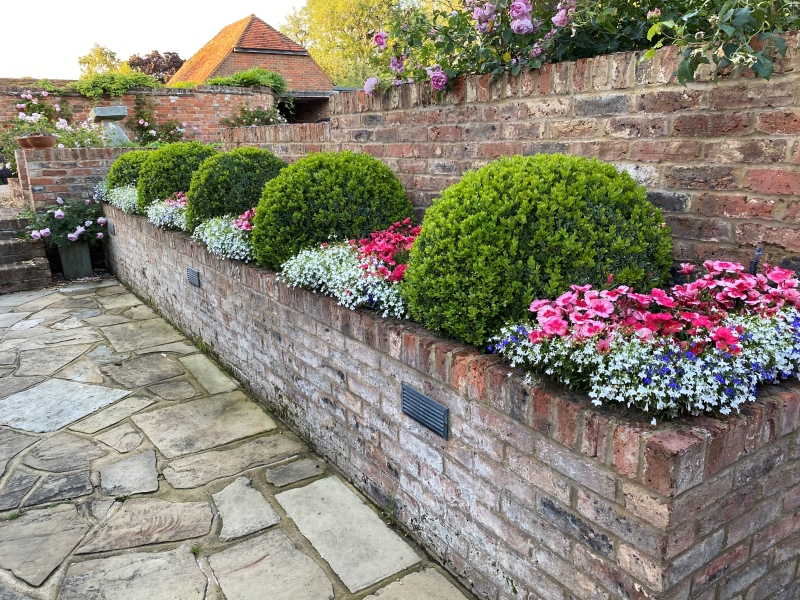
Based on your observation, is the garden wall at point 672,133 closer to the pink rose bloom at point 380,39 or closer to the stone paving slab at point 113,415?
the pink rose bloom at point 380,39

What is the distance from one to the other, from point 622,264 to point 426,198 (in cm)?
167

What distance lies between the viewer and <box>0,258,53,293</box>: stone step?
668 cm

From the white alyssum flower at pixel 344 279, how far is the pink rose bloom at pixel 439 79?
103cm

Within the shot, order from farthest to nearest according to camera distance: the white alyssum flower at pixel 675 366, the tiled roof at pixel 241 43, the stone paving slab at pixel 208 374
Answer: the tiled roof at pixel 241 43 < the stone paving slab at pixel 208 374 < the white alyssum flower at pixel 675 366

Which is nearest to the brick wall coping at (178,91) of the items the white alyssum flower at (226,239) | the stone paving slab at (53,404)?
the white alyssum flower at (226,239)

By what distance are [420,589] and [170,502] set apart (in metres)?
1.27

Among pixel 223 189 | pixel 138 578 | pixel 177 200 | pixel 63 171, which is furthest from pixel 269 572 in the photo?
pixel 63 171

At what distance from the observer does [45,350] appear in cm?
463

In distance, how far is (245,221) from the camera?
378 centimetres

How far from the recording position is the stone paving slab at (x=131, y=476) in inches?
108

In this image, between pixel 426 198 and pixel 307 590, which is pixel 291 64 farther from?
pixel 307 590

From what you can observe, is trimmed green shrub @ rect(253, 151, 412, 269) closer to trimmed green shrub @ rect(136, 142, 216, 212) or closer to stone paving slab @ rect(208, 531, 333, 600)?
stone paving slab @ rect(208, 531, 333, 600)

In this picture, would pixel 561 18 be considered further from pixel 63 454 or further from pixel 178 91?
pixel 178 91

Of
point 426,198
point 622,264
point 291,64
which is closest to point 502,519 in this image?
point 622,264
